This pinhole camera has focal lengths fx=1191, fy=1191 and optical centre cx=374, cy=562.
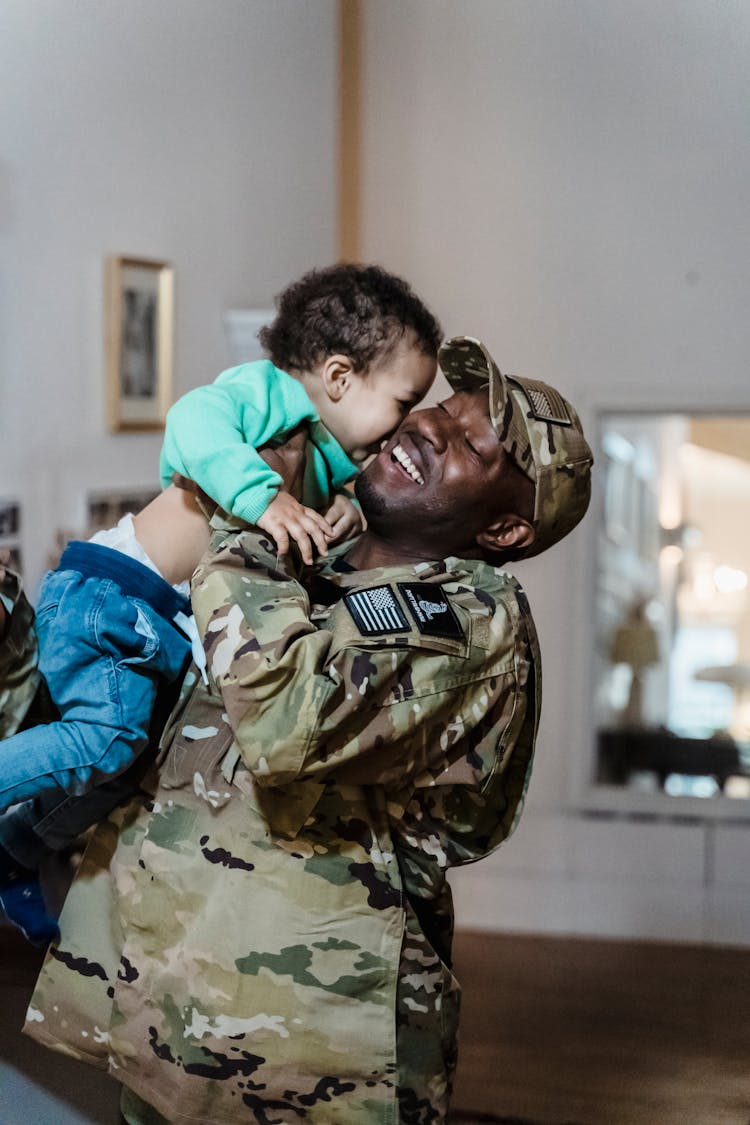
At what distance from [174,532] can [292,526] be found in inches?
9.6

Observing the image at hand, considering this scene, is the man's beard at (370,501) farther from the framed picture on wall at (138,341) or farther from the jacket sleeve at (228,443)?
the framed picture on wall at (138,341)

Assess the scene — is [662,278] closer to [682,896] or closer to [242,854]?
[682,896]

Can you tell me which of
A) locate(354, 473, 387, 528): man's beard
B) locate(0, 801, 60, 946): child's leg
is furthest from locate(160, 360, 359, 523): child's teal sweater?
locate(0, 801, 60, 946): child's leg

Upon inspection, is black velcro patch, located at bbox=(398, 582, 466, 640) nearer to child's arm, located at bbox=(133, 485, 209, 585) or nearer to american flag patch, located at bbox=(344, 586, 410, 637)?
american flag patch, located at bbox=(344, 586, 410, 637)

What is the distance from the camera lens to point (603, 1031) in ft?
10.8

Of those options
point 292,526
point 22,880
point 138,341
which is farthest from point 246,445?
point 138,341

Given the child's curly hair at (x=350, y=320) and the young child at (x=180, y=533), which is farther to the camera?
the child's curly hair at (x=350, y=320)

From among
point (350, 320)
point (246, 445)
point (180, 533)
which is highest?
point (350, 320)

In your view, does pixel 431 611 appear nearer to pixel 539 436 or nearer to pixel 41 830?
pixel 539 436

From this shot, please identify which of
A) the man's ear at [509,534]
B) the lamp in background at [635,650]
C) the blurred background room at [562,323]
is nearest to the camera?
the man's ear at [509,534]

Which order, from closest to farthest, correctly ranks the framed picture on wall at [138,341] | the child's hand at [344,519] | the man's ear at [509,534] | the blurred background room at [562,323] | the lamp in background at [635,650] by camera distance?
the man's ear at [509,534]
the child's hand at [344,519]
the framed picture on wall at [138,341]
the blurred background room at [562,323]
the lamp in background at [635,650]

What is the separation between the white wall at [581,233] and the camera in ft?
12.1

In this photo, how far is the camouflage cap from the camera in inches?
56.5

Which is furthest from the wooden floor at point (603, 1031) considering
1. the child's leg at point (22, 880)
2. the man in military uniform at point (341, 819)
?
the child's leg at point (22, 880)
